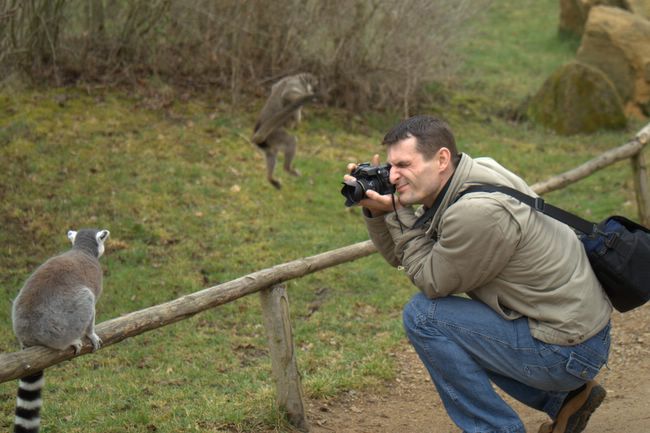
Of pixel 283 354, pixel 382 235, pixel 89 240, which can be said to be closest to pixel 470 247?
pixel 382 235

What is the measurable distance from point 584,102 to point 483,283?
39.0 feet

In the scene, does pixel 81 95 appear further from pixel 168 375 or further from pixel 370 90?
pixel 168 375

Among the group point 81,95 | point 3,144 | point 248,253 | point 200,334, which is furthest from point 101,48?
point 200,334

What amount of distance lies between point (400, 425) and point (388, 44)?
940cm

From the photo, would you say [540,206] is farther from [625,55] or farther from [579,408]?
[625,55]

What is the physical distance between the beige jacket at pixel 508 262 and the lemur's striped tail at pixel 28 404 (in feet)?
6.33

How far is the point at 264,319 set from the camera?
484 cm

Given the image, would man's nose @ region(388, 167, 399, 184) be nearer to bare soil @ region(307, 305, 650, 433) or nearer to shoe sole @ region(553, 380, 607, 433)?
shoe sole @ region(553, 380, 607, 433)

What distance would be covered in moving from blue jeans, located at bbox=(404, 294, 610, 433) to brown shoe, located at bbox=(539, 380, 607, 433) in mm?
235

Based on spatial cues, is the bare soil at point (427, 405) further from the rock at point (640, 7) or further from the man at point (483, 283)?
the rock at point (640, 7)

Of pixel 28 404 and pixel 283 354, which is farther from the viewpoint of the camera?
pixel 283 354

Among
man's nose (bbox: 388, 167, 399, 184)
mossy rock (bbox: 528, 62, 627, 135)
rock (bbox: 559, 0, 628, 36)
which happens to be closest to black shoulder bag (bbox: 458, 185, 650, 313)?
man's nose (bbox: 388, 167, 399, 184)

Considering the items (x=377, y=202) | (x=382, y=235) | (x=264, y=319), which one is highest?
(x=377, y=202)

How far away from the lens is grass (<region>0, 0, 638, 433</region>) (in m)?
5.81
